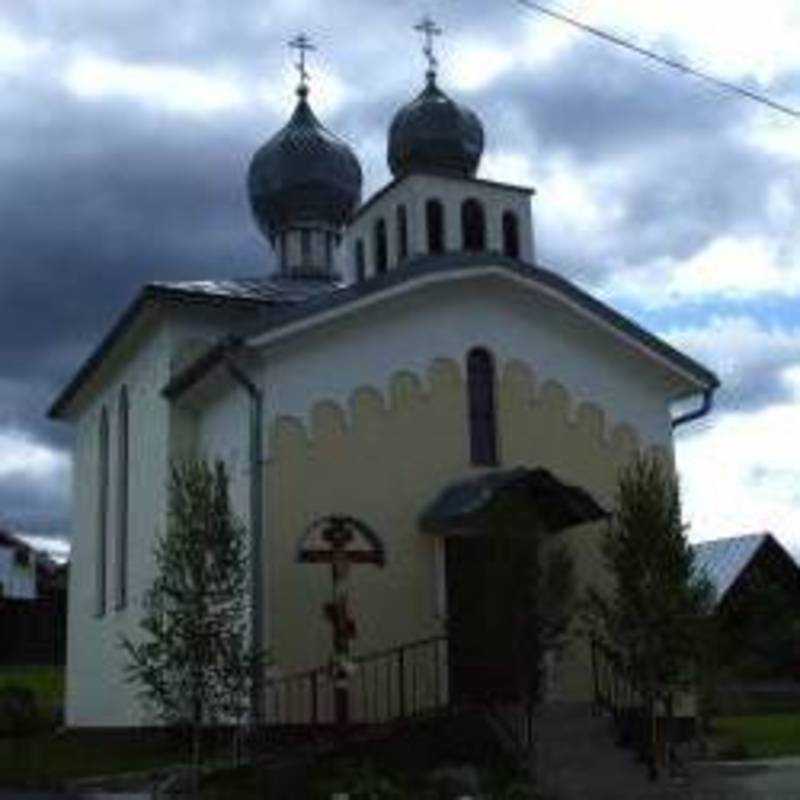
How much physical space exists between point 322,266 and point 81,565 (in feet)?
22.9

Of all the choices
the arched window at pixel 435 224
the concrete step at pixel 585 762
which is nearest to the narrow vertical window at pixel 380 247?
the arched window at pixel 435 224

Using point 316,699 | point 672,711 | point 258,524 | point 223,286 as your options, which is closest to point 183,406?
point 223,286

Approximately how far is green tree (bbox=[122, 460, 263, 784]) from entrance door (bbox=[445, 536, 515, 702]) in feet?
11.8

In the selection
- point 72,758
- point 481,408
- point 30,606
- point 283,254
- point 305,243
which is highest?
point 305,243

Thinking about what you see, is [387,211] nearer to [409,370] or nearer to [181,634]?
[409,370]

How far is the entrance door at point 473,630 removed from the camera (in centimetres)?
2222

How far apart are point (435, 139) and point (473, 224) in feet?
6.72

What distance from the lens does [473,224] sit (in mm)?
26828

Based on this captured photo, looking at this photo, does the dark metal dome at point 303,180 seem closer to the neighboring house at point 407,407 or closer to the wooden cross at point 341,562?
the neighboring house at point 407,407

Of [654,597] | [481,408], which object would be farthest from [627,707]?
[481,408]

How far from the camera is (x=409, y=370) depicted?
910 inches

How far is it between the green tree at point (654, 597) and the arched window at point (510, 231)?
7.97 metres

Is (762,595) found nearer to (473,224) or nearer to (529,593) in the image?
(473,224)

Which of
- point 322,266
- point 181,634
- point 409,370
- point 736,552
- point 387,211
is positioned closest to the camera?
point 181,634
